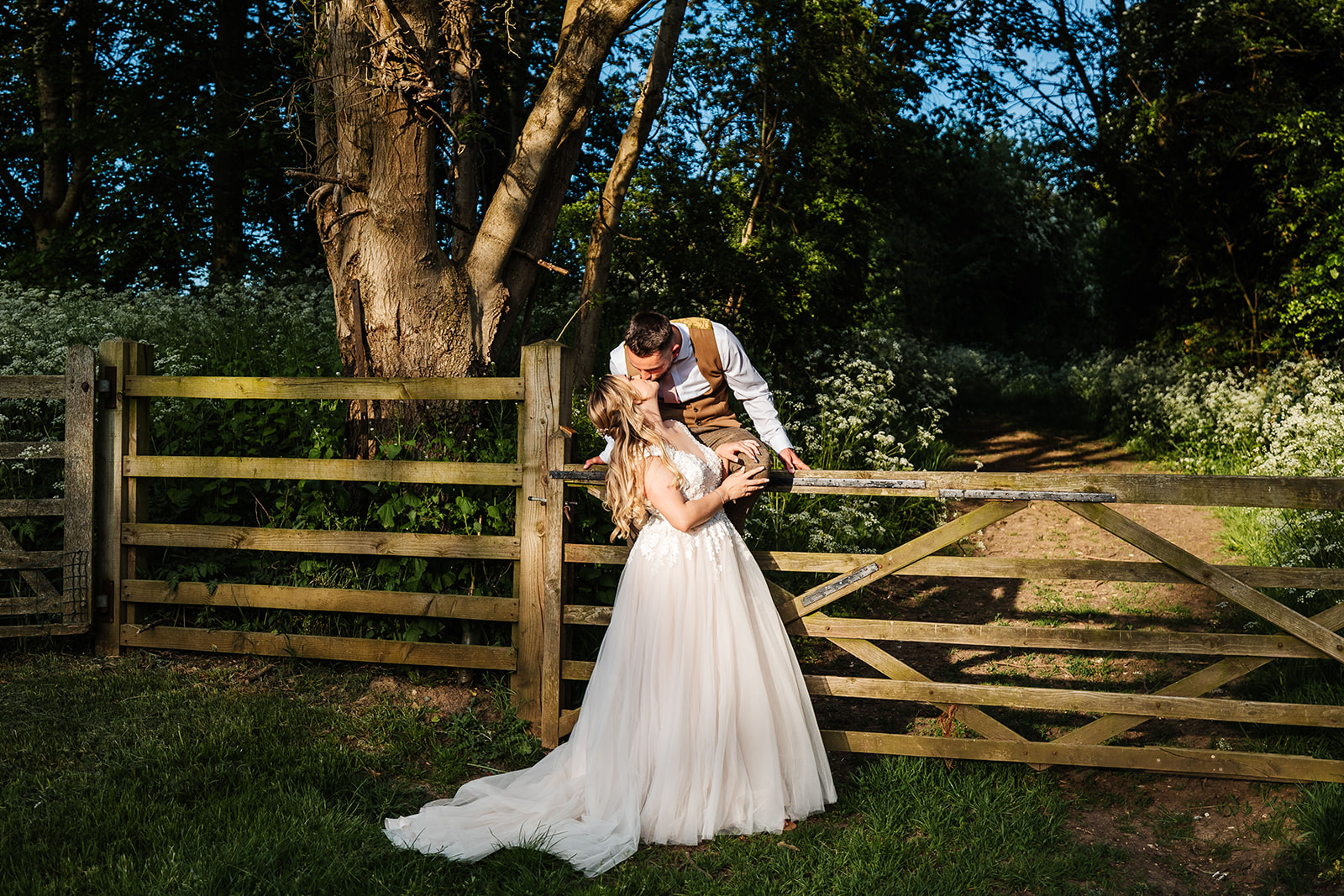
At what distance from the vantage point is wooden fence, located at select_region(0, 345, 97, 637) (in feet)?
17.7

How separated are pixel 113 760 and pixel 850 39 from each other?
1143 centimetres

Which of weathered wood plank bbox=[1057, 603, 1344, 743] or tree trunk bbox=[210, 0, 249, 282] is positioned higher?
tree trunk bbox=[210, 0, 249, 282]

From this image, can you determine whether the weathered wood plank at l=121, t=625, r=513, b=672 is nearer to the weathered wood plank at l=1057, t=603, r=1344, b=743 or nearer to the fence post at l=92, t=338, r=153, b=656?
the fence post at l=92, t=338, r=153, b=656

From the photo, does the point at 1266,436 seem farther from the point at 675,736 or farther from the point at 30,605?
the point at 30,605

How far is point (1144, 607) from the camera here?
7.14 metres

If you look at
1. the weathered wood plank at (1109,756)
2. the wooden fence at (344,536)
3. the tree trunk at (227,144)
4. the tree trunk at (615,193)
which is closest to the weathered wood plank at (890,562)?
the weathered wood plank at (1109,756)

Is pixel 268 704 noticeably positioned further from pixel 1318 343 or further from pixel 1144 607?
pixel 1318 343

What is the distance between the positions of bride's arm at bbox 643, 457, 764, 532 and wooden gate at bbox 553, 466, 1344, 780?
33 centimetres

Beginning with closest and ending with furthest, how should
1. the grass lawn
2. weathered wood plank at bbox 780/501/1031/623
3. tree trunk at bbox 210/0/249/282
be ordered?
1. the grass lawn
2. weathered wood plank at bbox 780/501/1031/623
3. tree trunk at bbox 210/0/249/282

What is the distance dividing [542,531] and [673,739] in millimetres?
1421

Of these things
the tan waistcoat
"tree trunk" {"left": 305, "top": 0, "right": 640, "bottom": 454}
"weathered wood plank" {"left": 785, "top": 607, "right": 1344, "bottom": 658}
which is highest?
"tree trunk" {"left": 305, "top": 0, "right": 640, "bottom": 454}

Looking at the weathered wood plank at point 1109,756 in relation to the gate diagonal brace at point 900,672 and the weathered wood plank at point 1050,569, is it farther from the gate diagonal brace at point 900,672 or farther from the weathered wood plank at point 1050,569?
the weathered wood plank at point 1050,569

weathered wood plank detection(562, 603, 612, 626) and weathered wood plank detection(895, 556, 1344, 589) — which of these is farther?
weathered wood plank detection(562, 603, 612, 626)

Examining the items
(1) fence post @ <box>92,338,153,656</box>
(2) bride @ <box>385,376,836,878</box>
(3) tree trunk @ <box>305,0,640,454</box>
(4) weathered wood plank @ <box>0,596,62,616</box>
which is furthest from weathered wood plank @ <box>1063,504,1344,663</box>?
(4) weathered wood plank @ <box>0,596,62,616</box>
